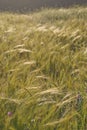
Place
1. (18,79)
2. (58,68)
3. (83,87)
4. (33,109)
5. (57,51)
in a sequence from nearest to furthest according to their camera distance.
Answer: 1. (33,109)
2. (83,87)
3. (18,79)
4. (58,68)
5. (57,51)

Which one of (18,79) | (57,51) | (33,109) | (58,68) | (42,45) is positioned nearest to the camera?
(33,109)

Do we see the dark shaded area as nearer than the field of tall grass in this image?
No

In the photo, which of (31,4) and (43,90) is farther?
(31,4)

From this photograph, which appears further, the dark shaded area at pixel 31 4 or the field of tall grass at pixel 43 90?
the dark shaded area at pixel 31 4

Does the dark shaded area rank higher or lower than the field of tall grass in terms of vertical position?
lower

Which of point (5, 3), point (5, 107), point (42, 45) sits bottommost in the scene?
point (5, 3)

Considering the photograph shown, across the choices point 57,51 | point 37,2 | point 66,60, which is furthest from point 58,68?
point 37,2

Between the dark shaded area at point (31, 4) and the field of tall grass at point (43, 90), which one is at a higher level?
the field of tall grass at point (43, 90)

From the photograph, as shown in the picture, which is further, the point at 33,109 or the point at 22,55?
the point at 22,55

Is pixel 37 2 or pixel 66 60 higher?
pixel 66 60

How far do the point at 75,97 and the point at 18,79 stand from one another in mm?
523

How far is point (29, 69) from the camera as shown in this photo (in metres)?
2.12

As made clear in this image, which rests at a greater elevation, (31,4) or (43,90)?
(43,90)

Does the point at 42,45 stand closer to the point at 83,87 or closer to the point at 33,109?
the point at 83,87
